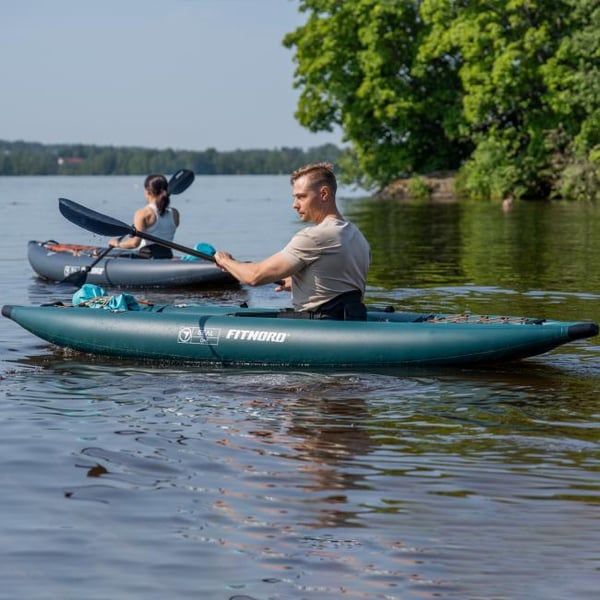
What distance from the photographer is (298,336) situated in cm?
927

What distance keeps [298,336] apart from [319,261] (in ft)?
2.17

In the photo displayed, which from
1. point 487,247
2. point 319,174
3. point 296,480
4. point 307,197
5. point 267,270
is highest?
point 319,174

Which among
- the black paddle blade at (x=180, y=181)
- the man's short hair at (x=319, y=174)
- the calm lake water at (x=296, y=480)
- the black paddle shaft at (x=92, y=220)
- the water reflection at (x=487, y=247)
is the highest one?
the black paddle blade at (x=180, y=181)

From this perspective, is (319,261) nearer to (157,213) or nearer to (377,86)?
(157,213)

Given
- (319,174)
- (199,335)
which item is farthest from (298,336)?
(319,174)

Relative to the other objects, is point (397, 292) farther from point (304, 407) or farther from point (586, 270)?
point (304, 407)

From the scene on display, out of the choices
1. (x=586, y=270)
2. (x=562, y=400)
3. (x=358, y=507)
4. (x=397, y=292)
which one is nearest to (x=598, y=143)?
(x=586, y=270)

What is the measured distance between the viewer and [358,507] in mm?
5664

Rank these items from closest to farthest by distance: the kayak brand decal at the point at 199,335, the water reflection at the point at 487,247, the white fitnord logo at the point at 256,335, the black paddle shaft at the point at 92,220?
the white fitnord logo at the point at 256,335 < the kayak brand decal at the point at 199,335 < the black paddle shaft at the point at 92,220 < the water reflection at the point at 487,247

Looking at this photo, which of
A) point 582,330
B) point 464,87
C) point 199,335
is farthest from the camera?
point 464,87

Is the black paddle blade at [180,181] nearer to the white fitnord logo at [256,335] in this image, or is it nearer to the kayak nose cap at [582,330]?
the white fitnord logo at [256,335]

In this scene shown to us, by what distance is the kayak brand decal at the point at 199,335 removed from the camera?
31.4ft

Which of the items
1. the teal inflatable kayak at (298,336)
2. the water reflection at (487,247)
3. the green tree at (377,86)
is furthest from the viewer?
the green tree at (377,86)

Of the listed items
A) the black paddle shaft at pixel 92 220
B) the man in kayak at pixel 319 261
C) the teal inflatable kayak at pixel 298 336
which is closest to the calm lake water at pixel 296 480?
the teal inflatable kayak at pixel 298 336
